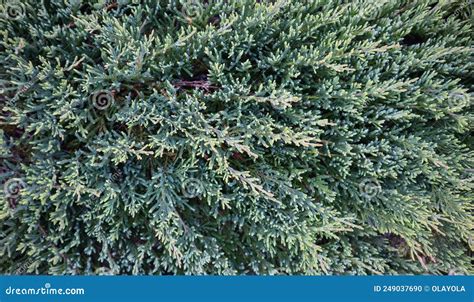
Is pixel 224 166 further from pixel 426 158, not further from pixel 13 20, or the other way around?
pixel 13 20

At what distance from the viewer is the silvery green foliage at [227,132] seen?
2234 millimetres

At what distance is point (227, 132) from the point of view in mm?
2262

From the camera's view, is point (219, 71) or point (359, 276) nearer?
point (219, 71)

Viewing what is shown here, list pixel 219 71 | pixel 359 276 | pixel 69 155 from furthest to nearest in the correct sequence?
pixel 359 276, pixel 69 155, pixel 219 71

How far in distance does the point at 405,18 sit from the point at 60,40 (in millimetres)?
2000

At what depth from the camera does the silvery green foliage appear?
2234 mm

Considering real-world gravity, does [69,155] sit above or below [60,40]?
below

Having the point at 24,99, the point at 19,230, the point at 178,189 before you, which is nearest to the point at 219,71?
the point at 178,189

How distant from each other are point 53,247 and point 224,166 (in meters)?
1.12

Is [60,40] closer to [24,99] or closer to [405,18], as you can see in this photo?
[24,99]

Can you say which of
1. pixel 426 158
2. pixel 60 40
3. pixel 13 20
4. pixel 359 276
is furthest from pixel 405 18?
pixel 13 20


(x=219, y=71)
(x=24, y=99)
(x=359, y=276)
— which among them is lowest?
(x=359, y=276)

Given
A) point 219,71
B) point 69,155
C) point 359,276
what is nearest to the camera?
point 219,71

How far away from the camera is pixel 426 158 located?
8.11 ft
